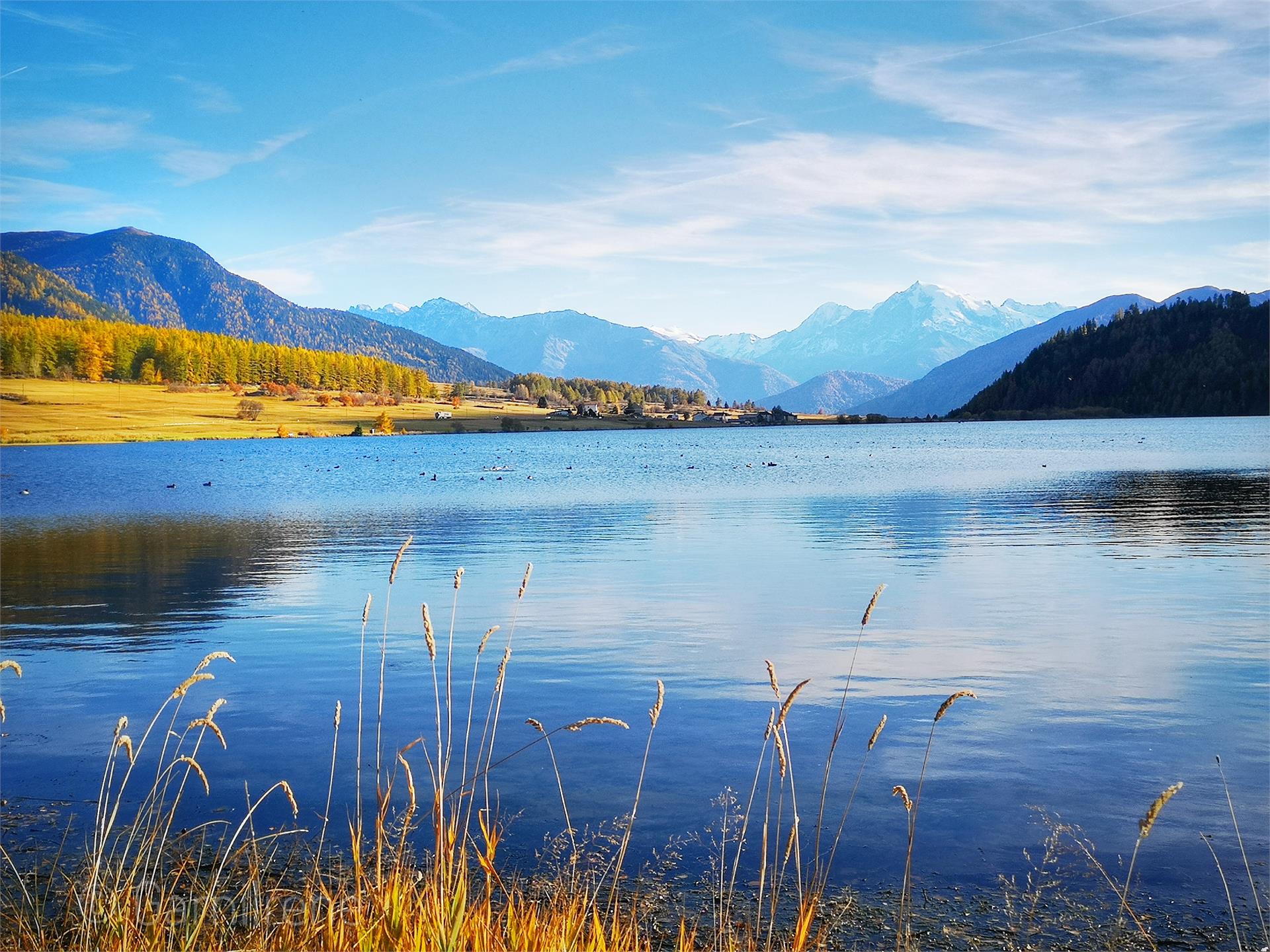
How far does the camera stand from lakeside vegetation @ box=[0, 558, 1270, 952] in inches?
244

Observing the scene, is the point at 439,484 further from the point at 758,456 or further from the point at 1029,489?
the point at 758,456

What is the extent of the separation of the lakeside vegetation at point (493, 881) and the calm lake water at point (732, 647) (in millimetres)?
355

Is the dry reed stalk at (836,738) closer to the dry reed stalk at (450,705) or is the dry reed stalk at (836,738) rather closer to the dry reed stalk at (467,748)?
the dry reed stalk at (467,748)

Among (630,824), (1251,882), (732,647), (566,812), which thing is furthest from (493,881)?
(732,647)

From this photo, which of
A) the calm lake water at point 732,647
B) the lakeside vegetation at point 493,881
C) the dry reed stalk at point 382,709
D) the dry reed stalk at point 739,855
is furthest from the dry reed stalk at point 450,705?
the dry reed stalk at point 739,855

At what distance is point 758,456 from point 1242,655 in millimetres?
90673

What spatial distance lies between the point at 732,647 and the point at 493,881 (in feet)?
34.0

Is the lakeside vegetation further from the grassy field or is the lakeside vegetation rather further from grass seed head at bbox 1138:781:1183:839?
the grassy field

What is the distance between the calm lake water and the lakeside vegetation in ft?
1.17

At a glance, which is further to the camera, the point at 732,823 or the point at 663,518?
the point at 663,518

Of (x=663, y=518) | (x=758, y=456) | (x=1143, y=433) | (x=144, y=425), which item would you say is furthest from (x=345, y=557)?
(x=1143, y=433)

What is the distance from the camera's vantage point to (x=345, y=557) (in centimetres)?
3247

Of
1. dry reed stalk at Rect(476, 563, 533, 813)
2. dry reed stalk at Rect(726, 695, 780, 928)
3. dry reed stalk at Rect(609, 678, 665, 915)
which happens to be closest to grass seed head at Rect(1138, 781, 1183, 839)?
dry reed stalk at Rect(726, 695, 780, 928)

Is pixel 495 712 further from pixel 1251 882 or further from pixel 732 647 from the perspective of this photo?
pixel 732 647
